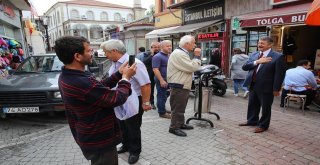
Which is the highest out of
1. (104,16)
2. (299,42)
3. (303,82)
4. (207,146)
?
(104,16)

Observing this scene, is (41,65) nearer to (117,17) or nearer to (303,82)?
(303,82)

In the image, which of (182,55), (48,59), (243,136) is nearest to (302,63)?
(243,136)

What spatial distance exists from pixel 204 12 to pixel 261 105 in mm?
9232

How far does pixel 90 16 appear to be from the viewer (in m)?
57.5

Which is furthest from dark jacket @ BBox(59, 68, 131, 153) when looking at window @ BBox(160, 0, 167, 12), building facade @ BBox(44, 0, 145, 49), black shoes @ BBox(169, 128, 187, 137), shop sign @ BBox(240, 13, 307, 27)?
building facade @ BBox(44, 0, 145, 49)

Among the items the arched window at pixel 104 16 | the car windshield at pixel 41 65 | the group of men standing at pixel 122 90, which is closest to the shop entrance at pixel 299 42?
the group of men standing at pixel 122 90

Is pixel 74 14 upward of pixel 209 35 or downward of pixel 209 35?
upward

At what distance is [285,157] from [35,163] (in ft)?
12.7

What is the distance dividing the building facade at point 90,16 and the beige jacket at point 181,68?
167 ft

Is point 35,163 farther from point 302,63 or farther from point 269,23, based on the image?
point 269,23

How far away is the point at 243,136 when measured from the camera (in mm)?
4391

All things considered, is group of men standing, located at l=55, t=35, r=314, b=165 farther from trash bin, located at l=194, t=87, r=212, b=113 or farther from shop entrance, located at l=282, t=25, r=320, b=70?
shop entrance, located at l=282, t=25, r=320, b=70

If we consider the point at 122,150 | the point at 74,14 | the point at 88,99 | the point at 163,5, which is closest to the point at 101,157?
the point at 88,99

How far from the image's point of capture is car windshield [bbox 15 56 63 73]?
632 cm
